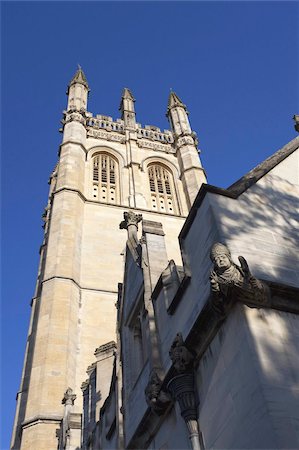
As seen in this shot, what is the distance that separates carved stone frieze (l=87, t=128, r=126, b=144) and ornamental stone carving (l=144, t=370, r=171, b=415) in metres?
29.3

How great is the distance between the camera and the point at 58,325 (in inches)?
807

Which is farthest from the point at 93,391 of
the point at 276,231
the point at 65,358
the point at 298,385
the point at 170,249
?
the point at 170,249

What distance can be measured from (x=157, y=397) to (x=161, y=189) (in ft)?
86.9

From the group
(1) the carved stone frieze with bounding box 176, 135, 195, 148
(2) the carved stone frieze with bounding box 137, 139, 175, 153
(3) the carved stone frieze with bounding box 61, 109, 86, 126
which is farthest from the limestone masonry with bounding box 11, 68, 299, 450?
(1) the carved stone frieze with bounding box 176, 135, 195, 148

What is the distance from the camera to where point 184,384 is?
23.4ft

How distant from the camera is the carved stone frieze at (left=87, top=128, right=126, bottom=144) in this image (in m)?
35.9

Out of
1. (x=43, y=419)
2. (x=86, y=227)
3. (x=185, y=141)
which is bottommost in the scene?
(x=43, y=419)

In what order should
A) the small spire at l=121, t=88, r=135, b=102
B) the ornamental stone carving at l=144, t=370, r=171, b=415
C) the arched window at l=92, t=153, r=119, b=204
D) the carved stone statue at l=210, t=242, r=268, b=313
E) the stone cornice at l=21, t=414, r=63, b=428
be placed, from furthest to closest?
the small spire at l=121, t=88, r=135, b=102
the arched window at l=92, t=153, r=119, b=204
the stone cornice at l=21, t=414, r=63, b=428
the ornamental stone carving at l=144, t=370, r=171, b=415
the carved stone statue at l=210, t=242, r=268, b=313

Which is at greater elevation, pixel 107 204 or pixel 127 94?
pixel 127 94

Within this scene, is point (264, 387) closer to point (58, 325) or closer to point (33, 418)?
point (33, 418)

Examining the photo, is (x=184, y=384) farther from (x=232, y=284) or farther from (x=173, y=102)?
(x=173, y=102)

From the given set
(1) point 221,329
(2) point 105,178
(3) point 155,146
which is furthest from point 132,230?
(3) point 155,146

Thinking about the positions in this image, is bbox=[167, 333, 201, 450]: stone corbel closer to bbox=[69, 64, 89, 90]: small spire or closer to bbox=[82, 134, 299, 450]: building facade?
bbox=[82, 134, 299, 450]: building facade

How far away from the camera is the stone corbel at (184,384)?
271 inches
